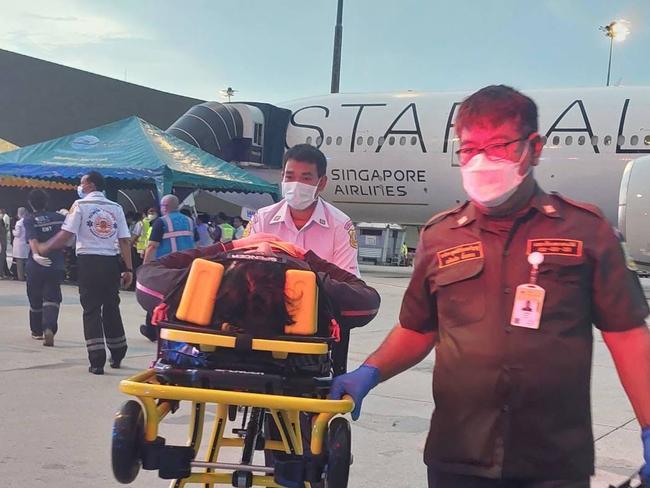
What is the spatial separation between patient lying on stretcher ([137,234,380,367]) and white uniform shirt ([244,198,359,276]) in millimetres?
825

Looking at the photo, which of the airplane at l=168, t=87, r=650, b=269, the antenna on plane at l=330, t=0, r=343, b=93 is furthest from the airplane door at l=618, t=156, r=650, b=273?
the antenna on plane at l=330, t=0, r=343, b=93

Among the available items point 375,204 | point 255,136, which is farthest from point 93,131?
point 375,204

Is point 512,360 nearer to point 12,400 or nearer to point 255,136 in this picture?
point 12,400

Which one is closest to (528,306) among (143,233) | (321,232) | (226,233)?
(321,232)

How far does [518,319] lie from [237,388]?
0.89 m

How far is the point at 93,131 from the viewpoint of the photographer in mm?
15547

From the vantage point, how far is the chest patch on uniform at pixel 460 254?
2326 millimetres

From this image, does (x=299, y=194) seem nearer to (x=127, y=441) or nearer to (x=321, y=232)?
(x=321, y=232)

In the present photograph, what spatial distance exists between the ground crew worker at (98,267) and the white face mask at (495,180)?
17.2ft

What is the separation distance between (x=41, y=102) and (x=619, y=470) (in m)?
27.1

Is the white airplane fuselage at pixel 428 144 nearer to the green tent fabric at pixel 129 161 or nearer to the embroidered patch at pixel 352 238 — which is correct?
the green tent fabric at pixel 129 161

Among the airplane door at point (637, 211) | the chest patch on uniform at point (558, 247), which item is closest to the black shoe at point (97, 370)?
the chest patch on uniform at point (558, 247)

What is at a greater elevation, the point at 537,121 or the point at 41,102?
the point at 41,102

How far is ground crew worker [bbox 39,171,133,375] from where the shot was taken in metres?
7.01
